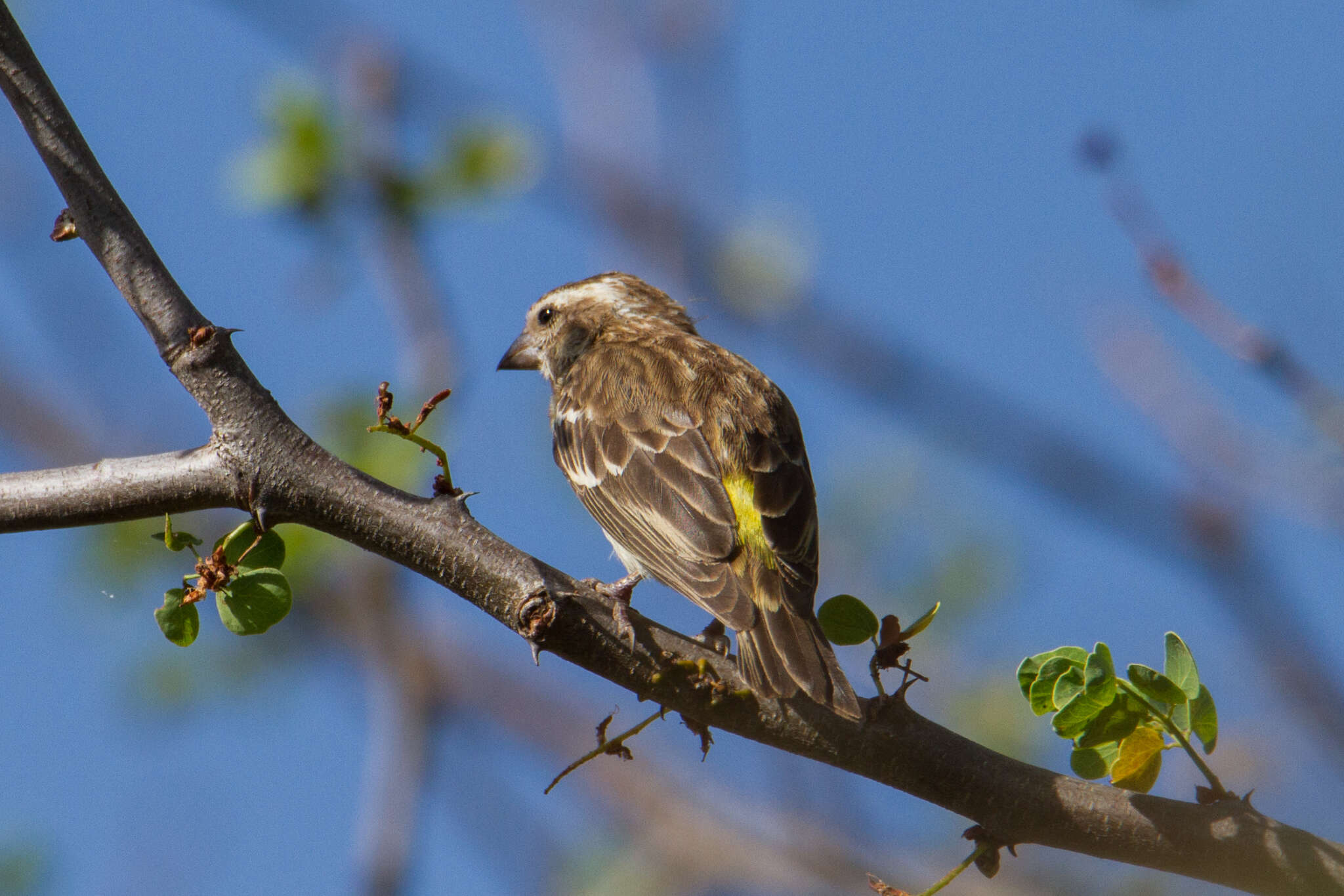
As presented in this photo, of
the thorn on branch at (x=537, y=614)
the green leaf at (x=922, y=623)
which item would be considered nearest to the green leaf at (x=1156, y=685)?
the green leaf at (x=922, y=623)

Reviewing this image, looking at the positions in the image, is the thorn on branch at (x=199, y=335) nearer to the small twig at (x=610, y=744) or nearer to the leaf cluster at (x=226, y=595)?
the leaf cluster at (x=226, y=595)

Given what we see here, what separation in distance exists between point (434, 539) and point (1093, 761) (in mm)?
1748

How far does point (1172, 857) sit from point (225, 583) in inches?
94.6

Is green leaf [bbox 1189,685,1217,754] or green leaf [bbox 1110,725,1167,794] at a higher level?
green leaf [bbox 1189,685,1217,754]

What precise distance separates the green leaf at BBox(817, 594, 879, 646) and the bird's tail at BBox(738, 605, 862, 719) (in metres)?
0.14

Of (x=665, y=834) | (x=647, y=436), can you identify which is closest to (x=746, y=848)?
(x=665, y=834)

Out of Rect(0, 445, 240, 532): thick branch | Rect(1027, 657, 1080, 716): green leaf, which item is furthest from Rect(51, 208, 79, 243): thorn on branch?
Rect(1027, 657, 1080, 716): green leaf

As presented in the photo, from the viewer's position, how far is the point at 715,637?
5074 mm

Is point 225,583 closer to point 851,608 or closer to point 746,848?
point 851,608

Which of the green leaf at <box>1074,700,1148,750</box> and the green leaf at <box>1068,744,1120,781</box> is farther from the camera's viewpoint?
the green leaf at <box>1068,744,1120,781</box>

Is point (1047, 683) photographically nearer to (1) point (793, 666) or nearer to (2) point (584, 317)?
(1) point (793, 666)

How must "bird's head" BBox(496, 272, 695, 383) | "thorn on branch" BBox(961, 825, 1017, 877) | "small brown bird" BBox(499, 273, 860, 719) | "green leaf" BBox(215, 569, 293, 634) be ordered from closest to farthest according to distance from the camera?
"green leaf" BBox(215, 569, 293, 634)
"thorn on branch" BBox(961, 825, 1017, 877)
"small brown bird" BBox(499, 273, 860, 719)
"bird's head" BBox(496, 272, 695, 383)

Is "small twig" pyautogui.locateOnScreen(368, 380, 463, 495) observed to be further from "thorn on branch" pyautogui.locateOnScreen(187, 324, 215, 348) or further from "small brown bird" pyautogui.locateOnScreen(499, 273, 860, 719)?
"small brown bird" pyautogui.locateOnScreen(499, 273, 860, 719)

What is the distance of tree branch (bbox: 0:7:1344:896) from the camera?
127 inches
